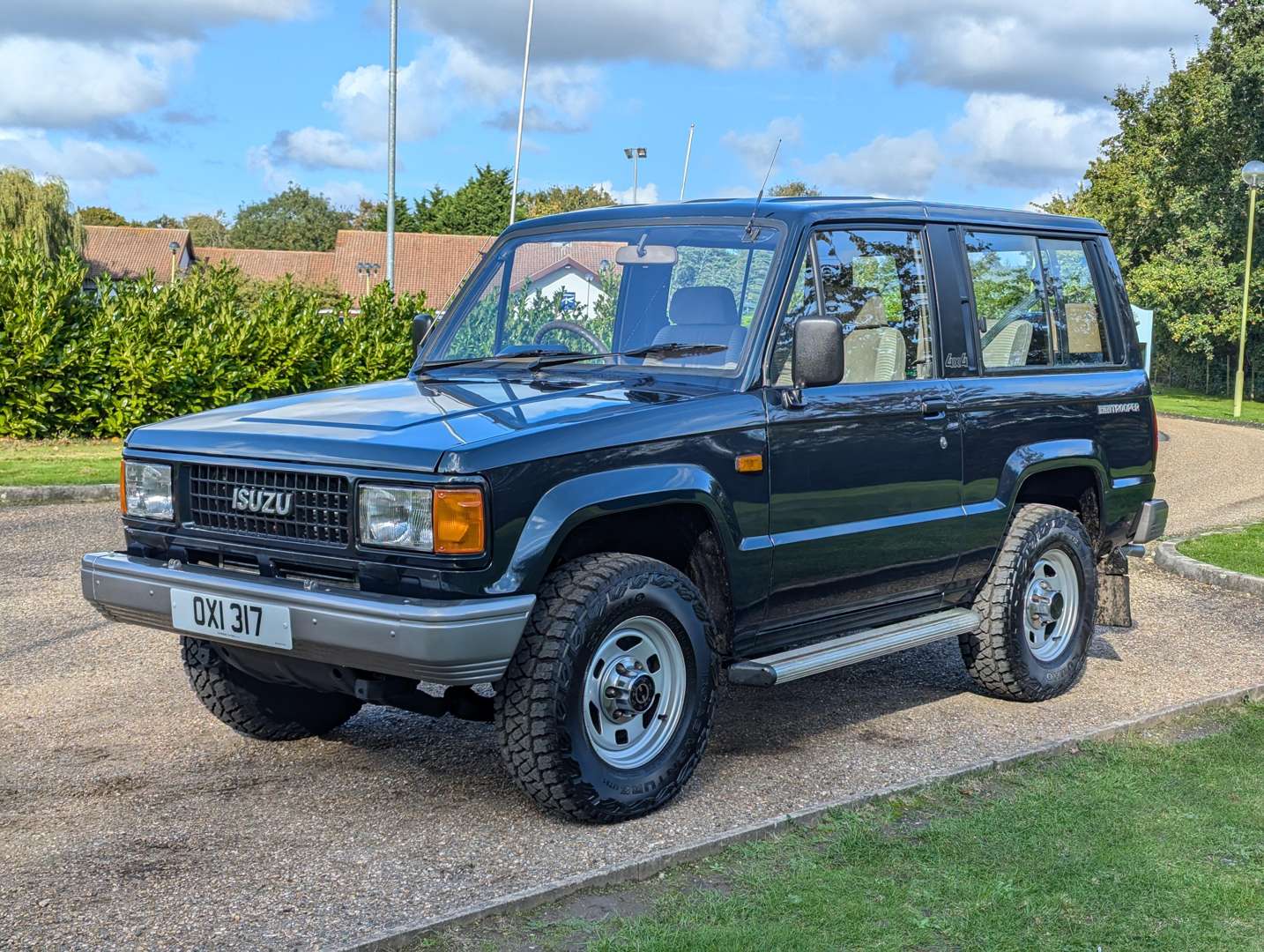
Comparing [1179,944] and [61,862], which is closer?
[1179,944]

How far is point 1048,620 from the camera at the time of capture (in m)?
7.01

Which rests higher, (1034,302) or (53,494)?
(1034,302)

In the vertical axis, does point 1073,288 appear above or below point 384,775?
above

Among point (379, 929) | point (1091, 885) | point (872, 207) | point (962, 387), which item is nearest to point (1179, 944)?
point (1091, 885)

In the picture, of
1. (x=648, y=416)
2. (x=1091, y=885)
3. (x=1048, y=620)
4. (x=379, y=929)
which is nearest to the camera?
(x=379, y=929)

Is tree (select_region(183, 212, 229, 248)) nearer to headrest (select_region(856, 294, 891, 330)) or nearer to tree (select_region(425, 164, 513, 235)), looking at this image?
tree (select_region(425, 164, 513, 235))

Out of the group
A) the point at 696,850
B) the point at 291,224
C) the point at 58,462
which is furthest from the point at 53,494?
the point at 291,224

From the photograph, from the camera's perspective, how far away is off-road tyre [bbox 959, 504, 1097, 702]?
6.67 metres

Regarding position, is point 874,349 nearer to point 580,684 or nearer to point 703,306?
point 703,306

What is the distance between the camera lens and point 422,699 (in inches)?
200

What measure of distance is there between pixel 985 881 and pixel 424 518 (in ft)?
6.71

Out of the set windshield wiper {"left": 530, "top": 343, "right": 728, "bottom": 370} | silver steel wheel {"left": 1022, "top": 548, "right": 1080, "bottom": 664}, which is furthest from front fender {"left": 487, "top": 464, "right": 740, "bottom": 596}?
silver steel wheel {"left": 1022, "top": 548, "right": 1080, "bottom": 664}

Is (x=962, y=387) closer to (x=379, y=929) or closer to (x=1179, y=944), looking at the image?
(x=1179, y=944)

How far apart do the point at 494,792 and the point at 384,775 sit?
0.48m
